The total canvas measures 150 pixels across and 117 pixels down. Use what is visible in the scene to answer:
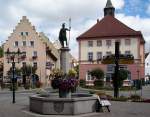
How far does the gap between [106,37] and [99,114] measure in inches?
2219

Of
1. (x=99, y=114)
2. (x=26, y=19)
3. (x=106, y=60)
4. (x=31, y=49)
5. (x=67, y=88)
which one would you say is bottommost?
(x=99, y=114)

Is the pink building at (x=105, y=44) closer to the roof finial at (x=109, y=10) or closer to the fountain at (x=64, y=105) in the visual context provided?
the roof finial at (x=109, y=10)

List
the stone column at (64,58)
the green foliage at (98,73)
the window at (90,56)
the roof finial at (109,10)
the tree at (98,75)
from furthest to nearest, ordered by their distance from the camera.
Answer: the roof finial at (109,10), the window at (90,56), the green foliage at (98,73), the tree at (98,75), the stone column at (64,58)

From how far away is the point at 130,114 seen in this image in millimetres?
19031

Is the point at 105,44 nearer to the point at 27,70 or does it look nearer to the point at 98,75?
the point at 98,75

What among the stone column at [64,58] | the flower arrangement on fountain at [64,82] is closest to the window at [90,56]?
the stone column at [64,58]

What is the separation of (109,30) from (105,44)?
9.42 ft

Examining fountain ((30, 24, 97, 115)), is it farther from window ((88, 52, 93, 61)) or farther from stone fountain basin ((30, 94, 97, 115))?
window ((88, 52, 93, 61))

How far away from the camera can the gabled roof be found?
74000mm

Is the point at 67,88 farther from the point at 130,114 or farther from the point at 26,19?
the point at 26,19

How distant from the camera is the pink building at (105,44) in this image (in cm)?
7300

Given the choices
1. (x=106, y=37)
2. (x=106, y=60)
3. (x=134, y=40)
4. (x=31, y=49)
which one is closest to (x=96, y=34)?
(x=106, y=37)

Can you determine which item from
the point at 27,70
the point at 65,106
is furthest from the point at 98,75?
the point at 65,106

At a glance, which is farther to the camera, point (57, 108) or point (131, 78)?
point (131, 78)
